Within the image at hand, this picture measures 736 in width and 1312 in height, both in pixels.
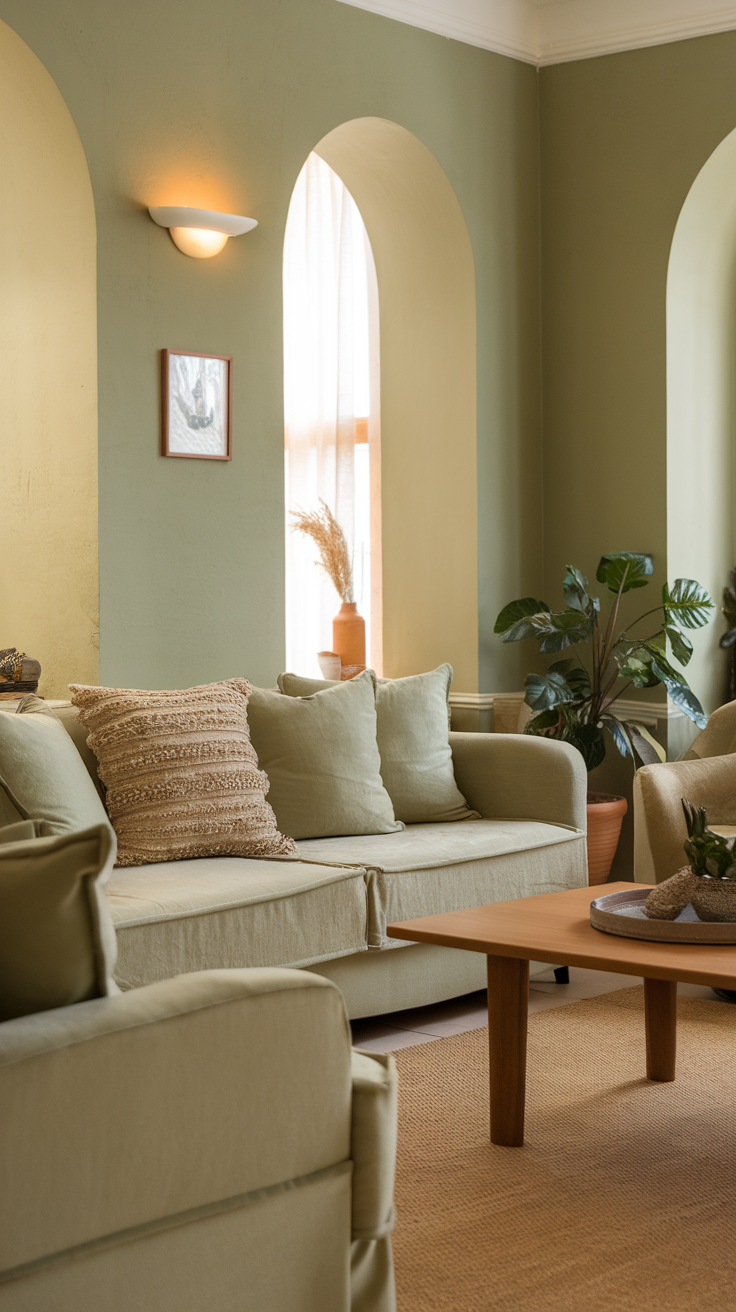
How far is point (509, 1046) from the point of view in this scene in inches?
111

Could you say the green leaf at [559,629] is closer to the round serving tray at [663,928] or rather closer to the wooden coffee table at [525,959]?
the wooden coffee table at [525,959]

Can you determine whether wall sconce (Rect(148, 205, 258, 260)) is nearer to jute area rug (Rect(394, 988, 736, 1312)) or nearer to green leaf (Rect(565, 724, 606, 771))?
green leaf (Rect(565, 724, 606, 771))

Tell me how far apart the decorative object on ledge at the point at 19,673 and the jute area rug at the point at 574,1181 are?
1532 mm

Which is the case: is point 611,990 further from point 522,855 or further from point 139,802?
point 139,802

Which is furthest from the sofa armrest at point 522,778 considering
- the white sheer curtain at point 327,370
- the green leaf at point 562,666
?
the white sheer curtain at point 327,370

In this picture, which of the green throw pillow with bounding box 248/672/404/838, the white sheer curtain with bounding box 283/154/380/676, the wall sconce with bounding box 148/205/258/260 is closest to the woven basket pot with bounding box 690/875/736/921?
the green throw pillow with bounding box 248/672/404/838

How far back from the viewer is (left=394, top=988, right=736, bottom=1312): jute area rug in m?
2.21

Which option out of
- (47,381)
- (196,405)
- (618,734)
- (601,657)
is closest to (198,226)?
(196,405)

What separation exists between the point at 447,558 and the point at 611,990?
202 centimetres

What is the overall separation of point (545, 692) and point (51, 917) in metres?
3.57

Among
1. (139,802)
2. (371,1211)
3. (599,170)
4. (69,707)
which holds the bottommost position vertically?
(371,1211)

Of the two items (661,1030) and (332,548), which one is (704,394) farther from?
(661,1030)

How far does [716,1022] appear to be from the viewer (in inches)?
145

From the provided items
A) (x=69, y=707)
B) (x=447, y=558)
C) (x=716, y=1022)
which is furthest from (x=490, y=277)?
(x=716, y=1022)
